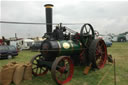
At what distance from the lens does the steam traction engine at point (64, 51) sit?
14.5 ft

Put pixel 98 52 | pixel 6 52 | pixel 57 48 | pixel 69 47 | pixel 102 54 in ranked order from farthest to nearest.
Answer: pixel 6 52
pixel 102 54
pixel 98 52
pixel 69 47
pixel 57 48

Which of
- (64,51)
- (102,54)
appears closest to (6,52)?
(64,51)

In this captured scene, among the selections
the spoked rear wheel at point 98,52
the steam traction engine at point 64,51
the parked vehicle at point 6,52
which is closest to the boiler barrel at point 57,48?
the steam traction engine at point 64,51

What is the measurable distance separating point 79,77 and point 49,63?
4.23 feet

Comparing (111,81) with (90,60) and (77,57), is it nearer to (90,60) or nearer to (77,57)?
(90,60)

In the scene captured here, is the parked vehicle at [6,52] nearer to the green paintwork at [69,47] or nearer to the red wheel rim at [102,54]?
the green paintwork at [69,47]

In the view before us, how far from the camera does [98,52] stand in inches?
225

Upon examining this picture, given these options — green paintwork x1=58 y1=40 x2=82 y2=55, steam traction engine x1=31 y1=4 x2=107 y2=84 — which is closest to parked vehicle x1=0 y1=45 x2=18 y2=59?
steam traction engine x1=31 y1=4 x2=107 y2=84

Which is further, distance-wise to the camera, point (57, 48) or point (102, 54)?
point (102, 54)

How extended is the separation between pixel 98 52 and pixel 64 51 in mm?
1797

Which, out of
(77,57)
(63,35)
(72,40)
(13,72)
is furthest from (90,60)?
(13,72)

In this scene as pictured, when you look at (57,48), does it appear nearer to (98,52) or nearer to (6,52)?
(98,52)

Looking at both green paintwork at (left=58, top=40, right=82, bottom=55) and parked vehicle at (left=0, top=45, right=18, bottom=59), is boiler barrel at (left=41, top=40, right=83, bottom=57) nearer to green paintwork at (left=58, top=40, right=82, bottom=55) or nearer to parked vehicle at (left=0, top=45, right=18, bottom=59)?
green paintwork at (left=58, top=40, right=82, bottom=55)

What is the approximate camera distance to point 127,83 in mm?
4266
